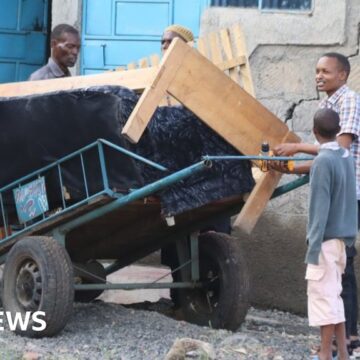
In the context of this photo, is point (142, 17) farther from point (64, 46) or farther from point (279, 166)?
point (279, 166)

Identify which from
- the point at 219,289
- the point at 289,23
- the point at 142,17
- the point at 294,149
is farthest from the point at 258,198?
the point at 142,17

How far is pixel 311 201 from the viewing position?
4.86m

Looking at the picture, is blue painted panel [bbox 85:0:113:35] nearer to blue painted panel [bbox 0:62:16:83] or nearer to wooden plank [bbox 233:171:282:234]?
blue painted panel [bbox 0:62:16:83]

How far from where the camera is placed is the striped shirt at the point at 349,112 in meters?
5.37

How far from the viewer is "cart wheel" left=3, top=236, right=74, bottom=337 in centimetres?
532

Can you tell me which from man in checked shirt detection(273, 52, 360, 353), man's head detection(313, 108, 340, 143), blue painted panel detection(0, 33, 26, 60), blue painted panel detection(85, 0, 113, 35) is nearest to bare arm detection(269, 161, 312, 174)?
man in checked shirt detection(273, 52, 360, 353)

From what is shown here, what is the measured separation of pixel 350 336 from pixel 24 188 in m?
2.06

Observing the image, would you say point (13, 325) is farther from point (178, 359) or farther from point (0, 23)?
point (0, 23)

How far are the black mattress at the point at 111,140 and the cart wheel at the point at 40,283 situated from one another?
0.32 metres

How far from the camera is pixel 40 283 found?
5426 millimetres

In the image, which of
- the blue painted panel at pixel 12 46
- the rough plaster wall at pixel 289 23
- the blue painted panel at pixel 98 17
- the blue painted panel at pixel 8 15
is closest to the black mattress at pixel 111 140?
the rough plaster wall at pixel 289 23

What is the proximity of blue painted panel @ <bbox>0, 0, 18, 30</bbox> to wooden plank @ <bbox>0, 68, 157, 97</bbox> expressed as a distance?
Answer: 12.0 ft

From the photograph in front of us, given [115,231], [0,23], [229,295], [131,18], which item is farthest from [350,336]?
[0,23]

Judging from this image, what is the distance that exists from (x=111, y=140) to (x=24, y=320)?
1162mm
